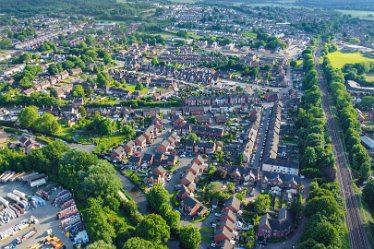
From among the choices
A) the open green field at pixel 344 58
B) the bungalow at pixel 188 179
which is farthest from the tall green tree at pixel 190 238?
the open green field at pixel 344 58

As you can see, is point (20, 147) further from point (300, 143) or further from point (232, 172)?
point (300, 143)

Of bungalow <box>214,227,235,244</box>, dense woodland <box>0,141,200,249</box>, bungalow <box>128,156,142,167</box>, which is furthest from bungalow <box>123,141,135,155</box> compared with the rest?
bungalow <box>214,227,235,244</box>

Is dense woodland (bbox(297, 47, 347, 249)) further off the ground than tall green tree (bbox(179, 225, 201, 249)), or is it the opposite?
dense woodland (bbox(297, 47, 347, 249))

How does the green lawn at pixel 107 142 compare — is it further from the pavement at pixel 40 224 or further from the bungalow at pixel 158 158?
the pavement at pixel 40 224

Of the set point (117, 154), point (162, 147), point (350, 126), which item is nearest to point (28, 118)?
point (117, 154)

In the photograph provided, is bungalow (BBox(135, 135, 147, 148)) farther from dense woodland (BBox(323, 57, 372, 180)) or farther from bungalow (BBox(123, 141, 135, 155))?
dense woodland (BBox(323, 57, 372, 180))

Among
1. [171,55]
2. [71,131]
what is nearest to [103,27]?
[171,55]

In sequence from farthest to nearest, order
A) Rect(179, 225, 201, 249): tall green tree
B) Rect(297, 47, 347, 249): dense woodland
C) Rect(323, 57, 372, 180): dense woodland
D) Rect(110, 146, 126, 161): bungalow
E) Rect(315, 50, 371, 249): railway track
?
1. Rect(110, 146, 126, 161): bungalow
2. Rect(323, 57, 372, 180): dense woodland
3. Rect(315, 50, 371, 249): railway track
4. Rect(179, 225, 201, 249): tall green tree
5. Rect(297, 47, 347, 249): dense woodland
